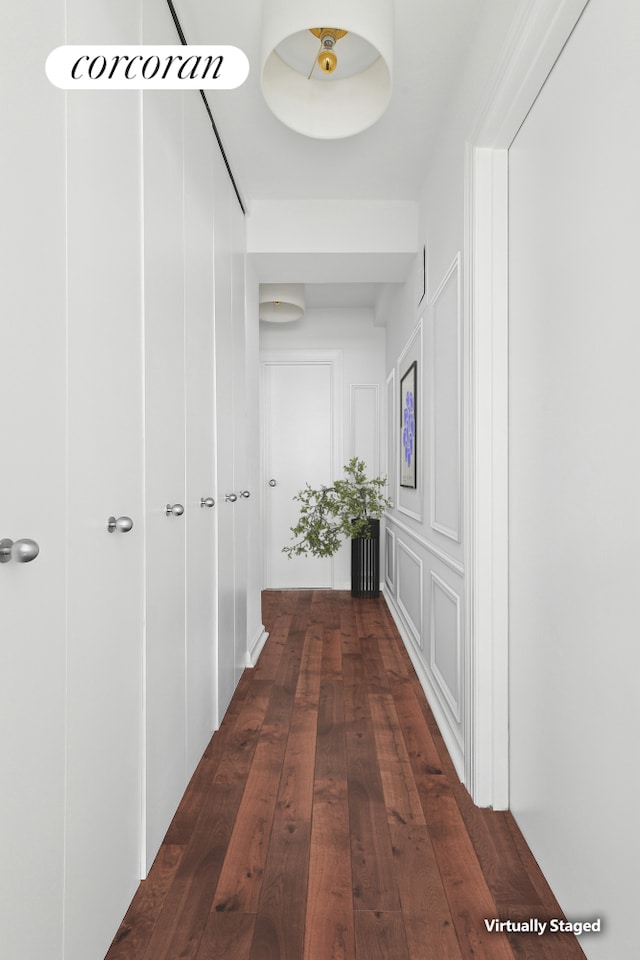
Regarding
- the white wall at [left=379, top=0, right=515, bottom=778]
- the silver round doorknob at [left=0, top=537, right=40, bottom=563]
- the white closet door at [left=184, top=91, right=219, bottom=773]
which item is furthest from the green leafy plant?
the silver round doorknob at [left=0, top=537, right=40, bottom=563]

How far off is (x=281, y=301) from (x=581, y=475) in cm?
339

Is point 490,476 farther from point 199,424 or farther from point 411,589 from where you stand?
point 411,589

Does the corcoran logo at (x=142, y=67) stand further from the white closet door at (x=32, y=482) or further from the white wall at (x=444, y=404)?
the white wall at (x=444, y=404)

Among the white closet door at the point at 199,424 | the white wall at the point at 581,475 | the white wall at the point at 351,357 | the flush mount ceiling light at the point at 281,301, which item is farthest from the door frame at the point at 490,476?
the white wall at the point at 351,357

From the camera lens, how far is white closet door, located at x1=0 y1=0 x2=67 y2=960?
877 millimetres

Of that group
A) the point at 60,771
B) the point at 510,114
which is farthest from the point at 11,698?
A: the point at 510,114

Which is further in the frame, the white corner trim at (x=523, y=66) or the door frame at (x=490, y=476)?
the door frame at (x=490, y=476)

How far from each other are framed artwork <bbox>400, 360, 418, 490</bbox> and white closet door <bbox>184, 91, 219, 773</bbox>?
4.66 feet

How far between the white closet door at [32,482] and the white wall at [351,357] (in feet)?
14.0

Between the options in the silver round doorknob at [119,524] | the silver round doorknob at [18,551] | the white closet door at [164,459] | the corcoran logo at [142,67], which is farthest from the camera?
the white closet door at [164,459]

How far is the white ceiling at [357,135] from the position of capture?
1.93 metres

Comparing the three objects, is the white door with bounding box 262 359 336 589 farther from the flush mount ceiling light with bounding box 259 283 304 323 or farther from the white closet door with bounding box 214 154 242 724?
the white closet door with bounding box 214 154 242 724

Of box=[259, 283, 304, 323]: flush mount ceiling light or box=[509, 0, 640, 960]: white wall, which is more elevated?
box=[259, 283, 304, 323]: flush mount ceiling light

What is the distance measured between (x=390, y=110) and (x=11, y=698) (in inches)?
101
